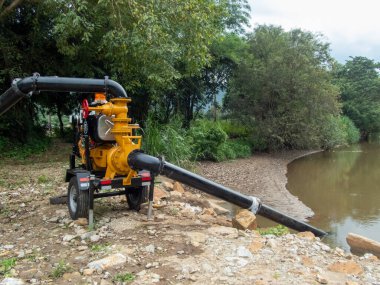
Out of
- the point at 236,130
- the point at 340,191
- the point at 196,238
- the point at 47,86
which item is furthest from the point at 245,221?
the point at 236,130

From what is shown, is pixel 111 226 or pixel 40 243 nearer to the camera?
pixel 40 243

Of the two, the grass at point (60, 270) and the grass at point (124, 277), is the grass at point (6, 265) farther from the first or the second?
the grass at point (124, 277)

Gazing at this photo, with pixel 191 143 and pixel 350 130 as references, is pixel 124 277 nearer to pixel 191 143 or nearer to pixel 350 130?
pixel 191 143

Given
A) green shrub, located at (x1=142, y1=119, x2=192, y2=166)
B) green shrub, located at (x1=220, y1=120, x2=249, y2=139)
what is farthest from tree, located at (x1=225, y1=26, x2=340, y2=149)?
green shrub, located at (x1=142, y1=119, x2=192, y2=166)

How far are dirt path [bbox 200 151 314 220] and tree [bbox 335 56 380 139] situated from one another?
16808mm

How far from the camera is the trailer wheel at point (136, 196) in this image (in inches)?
235

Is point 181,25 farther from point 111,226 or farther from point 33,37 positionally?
point 111,226

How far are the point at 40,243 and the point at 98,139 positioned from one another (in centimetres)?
158

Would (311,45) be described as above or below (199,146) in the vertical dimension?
above

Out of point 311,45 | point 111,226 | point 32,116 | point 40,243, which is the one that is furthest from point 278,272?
point 311,45

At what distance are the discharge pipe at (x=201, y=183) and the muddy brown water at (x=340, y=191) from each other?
2.11 metres

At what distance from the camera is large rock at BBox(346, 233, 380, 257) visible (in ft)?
23.0

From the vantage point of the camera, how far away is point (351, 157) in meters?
24.9

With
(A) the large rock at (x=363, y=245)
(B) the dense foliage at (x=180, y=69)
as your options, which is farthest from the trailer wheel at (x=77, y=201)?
(A) the large rock at (x=363, y=245)
